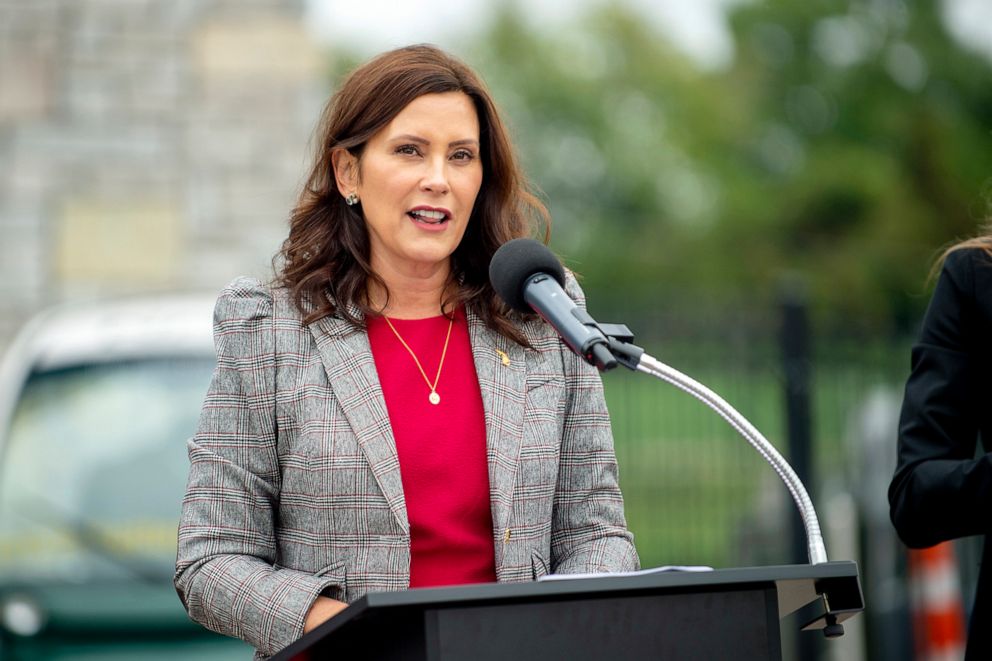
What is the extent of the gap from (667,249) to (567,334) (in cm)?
4168

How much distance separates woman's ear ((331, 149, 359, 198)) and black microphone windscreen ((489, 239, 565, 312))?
0.52m

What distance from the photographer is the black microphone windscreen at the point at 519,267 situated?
2.56 metres

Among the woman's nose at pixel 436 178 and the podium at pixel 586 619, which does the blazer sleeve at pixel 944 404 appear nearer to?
the podium at pixel 586 619

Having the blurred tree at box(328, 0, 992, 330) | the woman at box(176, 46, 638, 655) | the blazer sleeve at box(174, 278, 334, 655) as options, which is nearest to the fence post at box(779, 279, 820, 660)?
the woman at box(176, 46, 638, 655)

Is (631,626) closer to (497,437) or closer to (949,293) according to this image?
(497,437)

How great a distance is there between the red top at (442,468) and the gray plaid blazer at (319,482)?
0.13ft

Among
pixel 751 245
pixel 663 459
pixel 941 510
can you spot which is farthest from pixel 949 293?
pixel 751 245

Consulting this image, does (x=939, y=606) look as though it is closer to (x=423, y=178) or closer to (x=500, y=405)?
(x=500, y=405)

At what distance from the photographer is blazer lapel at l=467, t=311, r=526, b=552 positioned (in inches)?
107

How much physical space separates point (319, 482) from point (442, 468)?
230mm

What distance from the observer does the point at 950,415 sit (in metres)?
2.88

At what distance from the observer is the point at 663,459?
939 centimetres

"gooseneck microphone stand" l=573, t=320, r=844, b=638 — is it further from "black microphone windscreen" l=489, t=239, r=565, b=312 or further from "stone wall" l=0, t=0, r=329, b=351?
"stone wall" l=0, t=0, r=329, b=351

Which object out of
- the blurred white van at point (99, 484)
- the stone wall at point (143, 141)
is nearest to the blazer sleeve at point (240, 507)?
the blurred white van at point (99, 484)
